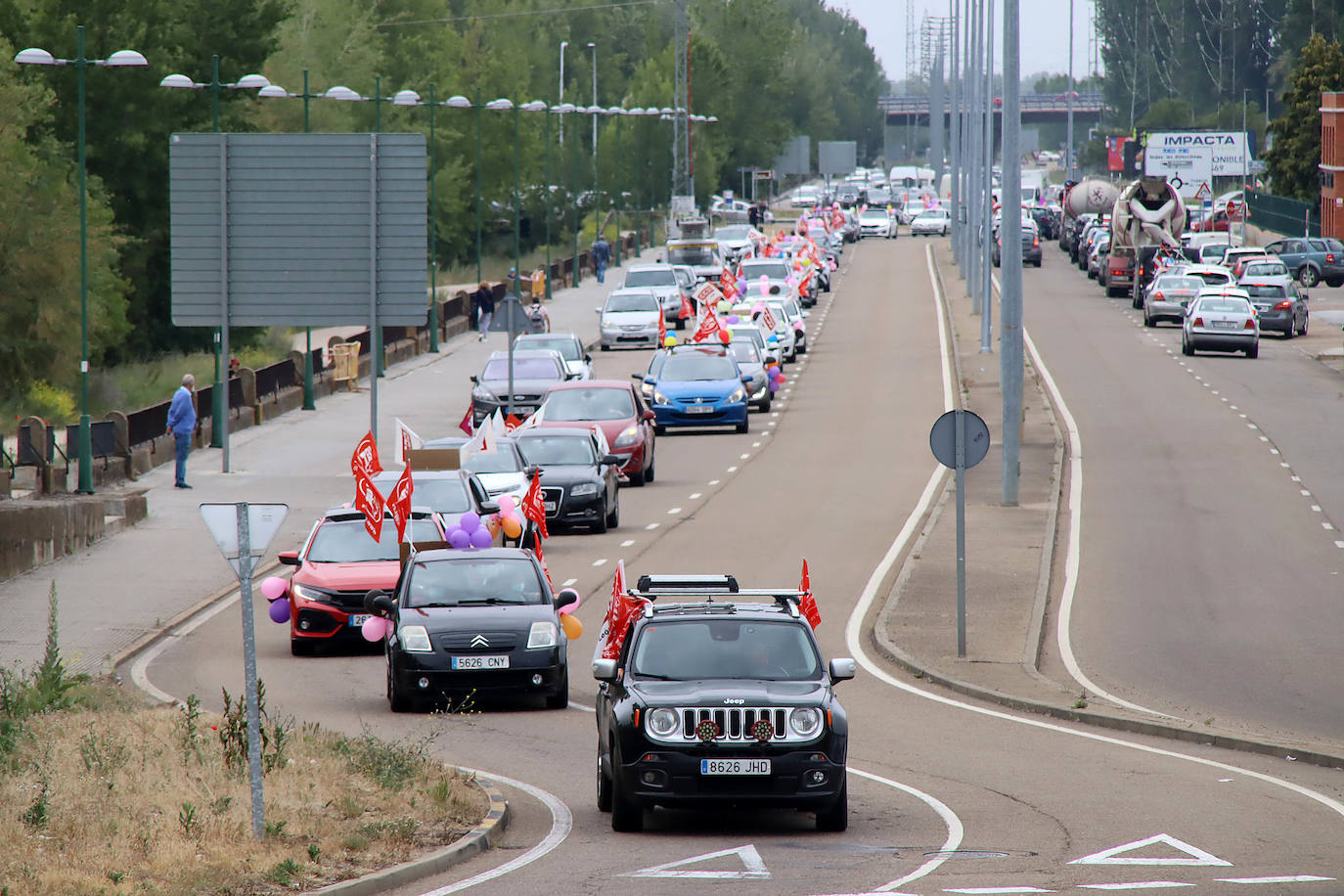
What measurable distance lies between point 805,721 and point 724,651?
925mm

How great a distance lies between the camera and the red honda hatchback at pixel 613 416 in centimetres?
3209

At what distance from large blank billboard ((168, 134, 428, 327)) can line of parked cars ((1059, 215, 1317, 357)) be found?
26.1 m

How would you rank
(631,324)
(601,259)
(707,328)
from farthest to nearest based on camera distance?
(601,259), (631,324), (707,328)

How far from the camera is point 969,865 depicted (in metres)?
11.0

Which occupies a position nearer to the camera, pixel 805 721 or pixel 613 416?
pixel 805 721

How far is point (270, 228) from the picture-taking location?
3397 centimetres

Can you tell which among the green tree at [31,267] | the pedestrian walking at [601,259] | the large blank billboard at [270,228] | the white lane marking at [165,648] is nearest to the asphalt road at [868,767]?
Answer: the white lane marking at [165,648]

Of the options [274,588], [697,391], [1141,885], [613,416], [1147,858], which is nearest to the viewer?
[1141,885]

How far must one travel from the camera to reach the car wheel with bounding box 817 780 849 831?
38.9 ft

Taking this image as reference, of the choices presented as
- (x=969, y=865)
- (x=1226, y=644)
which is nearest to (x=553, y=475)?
(x=1226, y=644)

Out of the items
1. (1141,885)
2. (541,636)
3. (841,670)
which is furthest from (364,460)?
(1141,885)

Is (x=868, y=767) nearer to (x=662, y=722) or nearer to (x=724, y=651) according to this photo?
(x=724, y=651)

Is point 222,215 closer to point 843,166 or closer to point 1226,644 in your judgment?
point 1226,644

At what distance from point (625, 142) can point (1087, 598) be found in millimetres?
88551
